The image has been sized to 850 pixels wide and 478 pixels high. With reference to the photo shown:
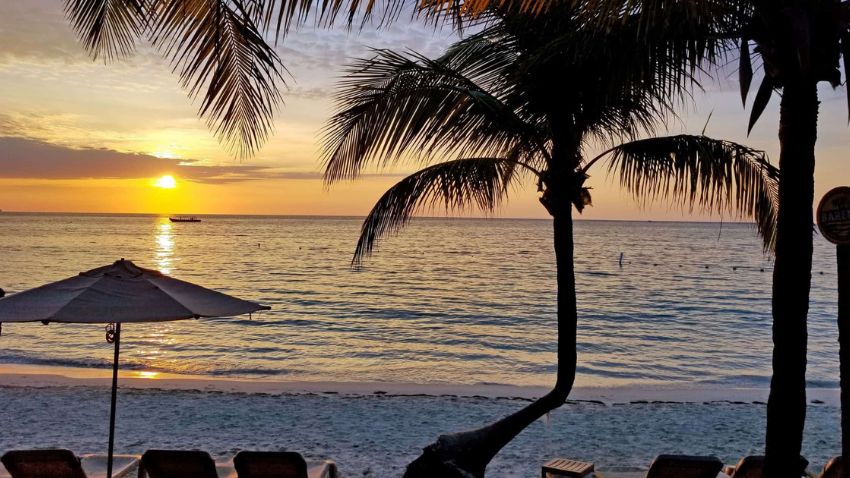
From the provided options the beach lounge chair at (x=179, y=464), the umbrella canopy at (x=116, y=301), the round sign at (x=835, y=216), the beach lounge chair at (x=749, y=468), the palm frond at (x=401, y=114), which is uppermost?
the palm frond at (x=401, y=114)

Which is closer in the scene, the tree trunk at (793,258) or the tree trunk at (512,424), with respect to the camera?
the tree trunk at (793,258)

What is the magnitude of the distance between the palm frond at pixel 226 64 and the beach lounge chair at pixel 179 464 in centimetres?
283

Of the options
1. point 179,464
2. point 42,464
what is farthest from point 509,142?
point 42,464

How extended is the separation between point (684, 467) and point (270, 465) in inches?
130

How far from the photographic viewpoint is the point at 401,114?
5.35 m

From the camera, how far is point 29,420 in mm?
9641

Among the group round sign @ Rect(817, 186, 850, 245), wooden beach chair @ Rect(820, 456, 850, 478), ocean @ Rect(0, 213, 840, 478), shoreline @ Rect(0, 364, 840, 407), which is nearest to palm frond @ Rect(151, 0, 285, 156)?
Answer: round sign @ Rect(817, 186, 850, 245)

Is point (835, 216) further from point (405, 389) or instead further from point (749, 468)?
point (405, 389)

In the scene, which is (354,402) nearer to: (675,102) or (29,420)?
(29,420)

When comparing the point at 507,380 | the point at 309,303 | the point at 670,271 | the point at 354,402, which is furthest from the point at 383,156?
the point at 670,271

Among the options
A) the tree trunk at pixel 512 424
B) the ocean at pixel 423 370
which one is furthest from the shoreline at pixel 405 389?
the tree trunk at pixel 512 424

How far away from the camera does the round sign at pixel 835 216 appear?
15.1 feet

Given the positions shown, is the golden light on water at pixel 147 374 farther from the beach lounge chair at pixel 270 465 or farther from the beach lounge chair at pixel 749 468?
the beach lounge chair at pixel 749 468

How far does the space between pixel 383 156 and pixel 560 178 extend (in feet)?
5.27
